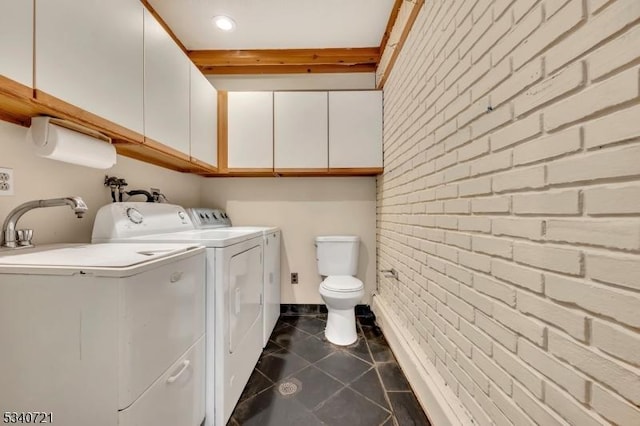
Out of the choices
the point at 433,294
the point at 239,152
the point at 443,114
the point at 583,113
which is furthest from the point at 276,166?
the point at 583,113

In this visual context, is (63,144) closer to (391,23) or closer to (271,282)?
(271,282)

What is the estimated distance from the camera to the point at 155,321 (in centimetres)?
79

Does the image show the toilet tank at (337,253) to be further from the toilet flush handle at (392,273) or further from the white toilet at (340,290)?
the toilet flush handle at (392,273)

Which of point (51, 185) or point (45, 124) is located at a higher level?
point (45, 124)

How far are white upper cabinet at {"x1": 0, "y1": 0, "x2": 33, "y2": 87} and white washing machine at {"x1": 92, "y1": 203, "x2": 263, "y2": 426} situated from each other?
0.69m

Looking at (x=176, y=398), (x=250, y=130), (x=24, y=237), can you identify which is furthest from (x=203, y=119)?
(x=176, y=398)

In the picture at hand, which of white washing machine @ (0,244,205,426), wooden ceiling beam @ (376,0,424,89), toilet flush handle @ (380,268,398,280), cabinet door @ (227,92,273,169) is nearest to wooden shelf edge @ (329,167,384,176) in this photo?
cabinet door @ (227,92,273,169)

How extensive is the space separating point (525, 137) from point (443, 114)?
52 cm

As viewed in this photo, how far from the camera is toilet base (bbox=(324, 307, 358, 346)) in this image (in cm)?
194

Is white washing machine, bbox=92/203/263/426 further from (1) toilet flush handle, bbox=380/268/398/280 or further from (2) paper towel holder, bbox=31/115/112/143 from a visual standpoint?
(1) toilet flush handle, bbox=380/268/398/280

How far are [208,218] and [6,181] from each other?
1232 millimetres

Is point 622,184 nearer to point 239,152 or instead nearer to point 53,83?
point 53,83

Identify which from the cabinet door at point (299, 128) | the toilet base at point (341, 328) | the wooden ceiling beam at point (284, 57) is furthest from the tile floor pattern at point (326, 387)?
the wooden ceiling beam at point (284, 57)

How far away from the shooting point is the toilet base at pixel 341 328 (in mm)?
1938
